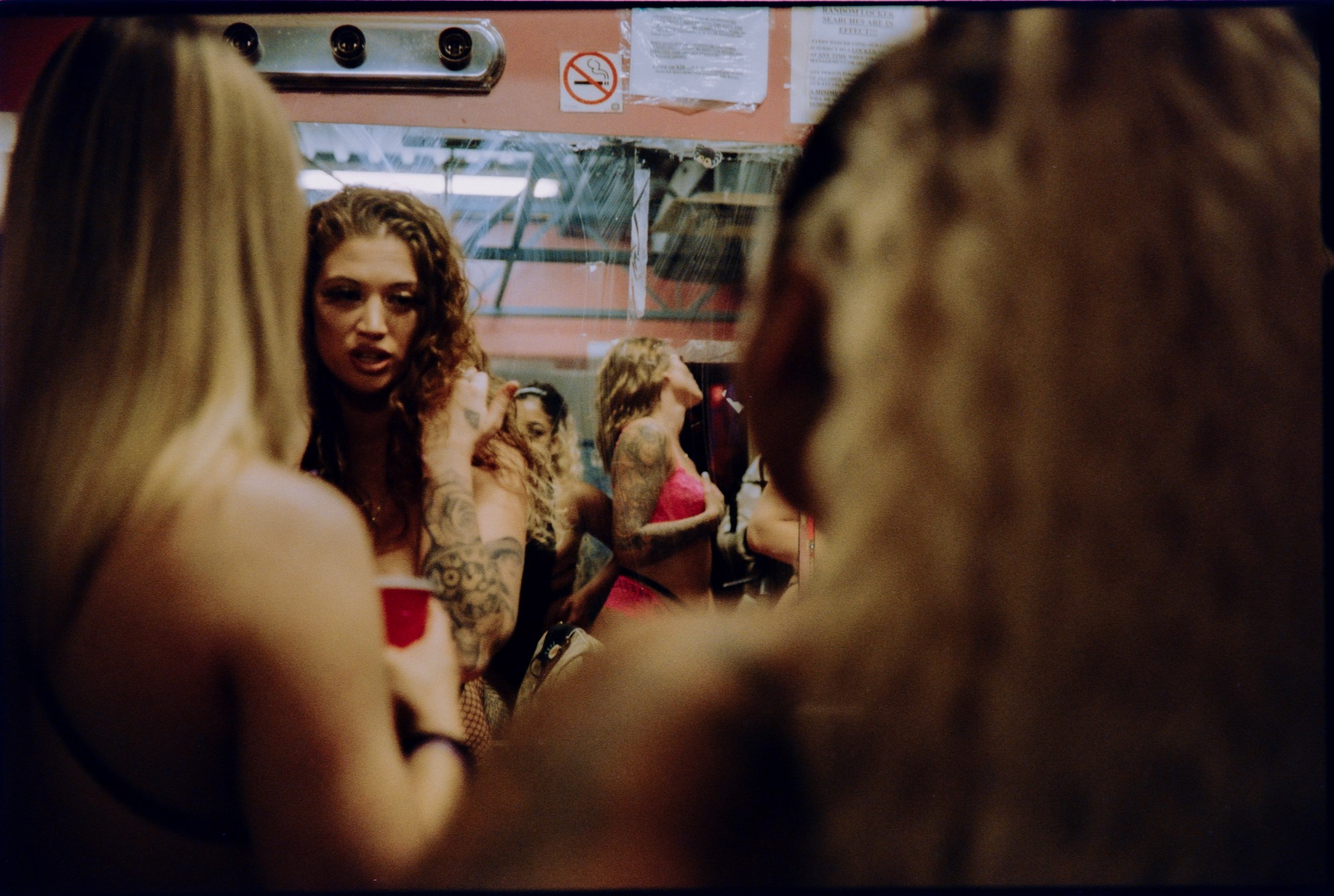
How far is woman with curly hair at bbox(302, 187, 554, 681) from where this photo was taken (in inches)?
41.0

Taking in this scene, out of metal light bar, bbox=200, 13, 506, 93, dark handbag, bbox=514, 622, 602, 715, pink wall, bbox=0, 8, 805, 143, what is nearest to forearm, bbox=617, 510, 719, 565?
dark handbag, bbox=514, 622, 602, 715

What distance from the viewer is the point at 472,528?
1067 mm

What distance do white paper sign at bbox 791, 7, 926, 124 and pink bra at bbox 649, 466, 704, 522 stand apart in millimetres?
521

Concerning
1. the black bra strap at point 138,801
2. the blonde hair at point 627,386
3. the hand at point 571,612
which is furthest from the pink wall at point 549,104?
the black bra strap at point 138,801

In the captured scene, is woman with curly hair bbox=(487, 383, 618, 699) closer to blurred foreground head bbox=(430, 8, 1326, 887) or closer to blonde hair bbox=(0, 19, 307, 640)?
blurred foreground head bbox=(430, 8, 1326, 887)

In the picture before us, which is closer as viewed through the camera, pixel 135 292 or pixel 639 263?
pixel 135 292

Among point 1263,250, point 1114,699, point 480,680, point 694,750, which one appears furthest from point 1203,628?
point 480,680

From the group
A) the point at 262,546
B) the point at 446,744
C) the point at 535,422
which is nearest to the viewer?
the point at 262,546

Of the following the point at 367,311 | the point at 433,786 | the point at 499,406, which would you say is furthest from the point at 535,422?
the point at 433,786

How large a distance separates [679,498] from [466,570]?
11.8 inches

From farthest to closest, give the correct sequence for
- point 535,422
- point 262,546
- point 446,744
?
point 535,422, point 446,744, point 262,546

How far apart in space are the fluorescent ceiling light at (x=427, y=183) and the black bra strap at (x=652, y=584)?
0.54m

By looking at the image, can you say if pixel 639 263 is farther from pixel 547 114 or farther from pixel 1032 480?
pixel 1032 480

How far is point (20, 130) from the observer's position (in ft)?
3.37
